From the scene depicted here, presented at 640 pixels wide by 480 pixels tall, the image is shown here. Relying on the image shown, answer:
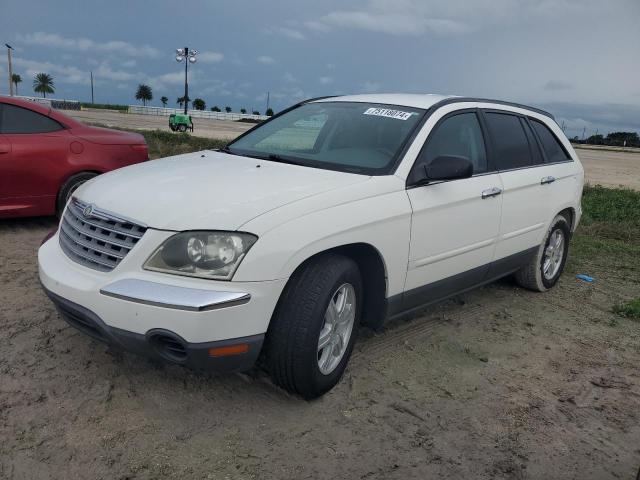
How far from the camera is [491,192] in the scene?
166 inches

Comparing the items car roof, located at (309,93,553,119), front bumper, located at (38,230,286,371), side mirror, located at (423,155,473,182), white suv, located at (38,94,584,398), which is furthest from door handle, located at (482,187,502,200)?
front bumper, located at (38,230,286,371)

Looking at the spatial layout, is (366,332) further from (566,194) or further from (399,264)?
(566,194)

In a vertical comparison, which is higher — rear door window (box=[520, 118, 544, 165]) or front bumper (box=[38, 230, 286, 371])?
rear door window (box=[520, 118, 544, 165])

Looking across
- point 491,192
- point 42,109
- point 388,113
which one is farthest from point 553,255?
point 42,109

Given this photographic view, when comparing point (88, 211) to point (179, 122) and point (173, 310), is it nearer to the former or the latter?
point (173, 310)

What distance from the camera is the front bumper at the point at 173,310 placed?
2641mm

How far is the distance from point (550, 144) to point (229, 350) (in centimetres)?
391

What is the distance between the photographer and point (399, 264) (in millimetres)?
3498

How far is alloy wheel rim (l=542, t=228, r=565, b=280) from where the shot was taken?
215 inches

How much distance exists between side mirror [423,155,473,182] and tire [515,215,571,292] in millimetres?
2047

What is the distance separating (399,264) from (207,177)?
1228 millimetres

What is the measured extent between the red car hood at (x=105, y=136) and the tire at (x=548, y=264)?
4425 mm

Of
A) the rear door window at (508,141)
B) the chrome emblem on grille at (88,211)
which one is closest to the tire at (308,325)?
the chrome emblem on grille at (88,211)

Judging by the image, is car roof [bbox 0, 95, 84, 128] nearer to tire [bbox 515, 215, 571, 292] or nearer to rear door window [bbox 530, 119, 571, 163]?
rear door window [bbox 530, 119, 571, 163]
